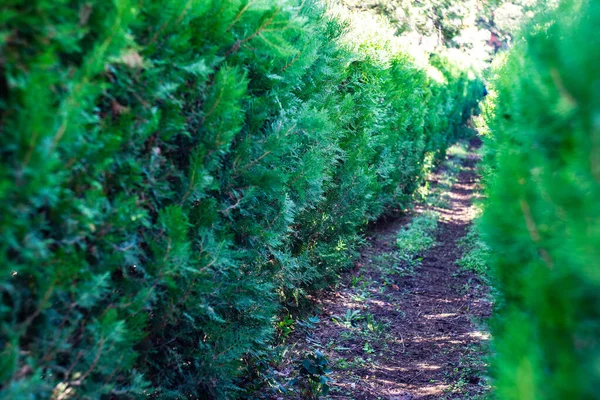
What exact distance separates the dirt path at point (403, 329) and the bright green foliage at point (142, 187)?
1114 millimetres

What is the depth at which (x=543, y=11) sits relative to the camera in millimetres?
4090

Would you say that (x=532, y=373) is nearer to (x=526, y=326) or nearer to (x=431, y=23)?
(x=526, y=326)

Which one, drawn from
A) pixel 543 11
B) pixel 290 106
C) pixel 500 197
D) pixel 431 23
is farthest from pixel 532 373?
pixel 431 23

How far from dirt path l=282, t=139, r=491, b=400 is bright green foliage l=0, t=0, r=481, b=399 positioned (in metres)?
1.11

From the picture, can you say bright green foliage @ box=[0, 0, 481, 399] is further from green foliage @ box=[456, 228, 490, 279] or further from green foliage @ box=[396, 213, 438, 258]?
Result: green foliage @ box=[396, 213, 438, 258]

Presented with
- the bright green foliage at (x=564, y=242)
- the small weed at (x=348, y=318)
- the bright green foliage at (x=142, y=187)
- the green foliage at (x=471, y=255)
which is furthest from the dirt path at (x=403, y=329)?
the bright green foliage at (x=564, y=242)

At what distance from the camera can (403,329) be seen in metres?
5.87

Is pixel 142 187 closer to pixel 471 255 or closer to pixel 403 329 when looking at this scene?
pixel 403 329

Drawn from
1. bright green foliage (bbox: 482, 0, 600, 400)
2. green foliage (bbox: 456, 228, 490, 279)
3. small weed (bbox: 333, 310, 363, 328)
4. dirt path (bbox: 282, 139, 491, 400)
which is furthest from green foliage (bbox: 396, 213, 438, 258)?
bright green foliage (bbox: 482, 0, 600, 400)

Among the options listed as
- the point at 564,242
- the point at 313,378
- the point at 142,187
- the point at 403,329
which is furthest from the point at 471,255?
the point at 564,242

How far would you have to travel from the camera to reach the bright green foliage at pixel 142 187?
5.81 ft

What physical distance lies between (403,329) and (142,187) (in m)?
4.10

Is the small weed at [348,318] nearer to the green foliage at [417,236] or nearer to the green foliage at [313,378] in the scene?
the green foliage at [313,378]

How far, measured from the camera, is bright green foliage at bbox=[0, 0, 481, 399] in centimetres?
177
